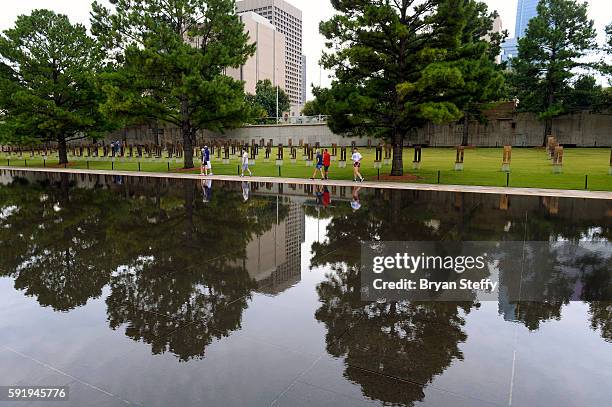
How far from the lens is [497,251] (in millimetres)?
9945

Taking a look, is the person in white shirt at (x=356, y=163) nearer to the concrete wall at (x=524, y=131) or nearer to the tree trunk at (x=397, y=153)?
the tree trunk at (x=397, y=153)

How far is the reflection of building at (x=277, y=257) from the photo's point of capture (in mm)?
8289

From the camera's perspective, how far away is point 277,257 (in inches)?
385

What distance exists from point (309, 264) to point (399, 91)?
15711mm

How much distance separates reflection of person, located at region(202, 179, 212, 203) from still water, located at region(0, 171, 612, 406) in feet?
19.9

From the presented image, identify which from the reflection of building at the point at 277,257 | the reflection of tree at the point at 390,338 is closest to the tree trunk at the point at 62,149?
the reflection of building at the point at 277,257

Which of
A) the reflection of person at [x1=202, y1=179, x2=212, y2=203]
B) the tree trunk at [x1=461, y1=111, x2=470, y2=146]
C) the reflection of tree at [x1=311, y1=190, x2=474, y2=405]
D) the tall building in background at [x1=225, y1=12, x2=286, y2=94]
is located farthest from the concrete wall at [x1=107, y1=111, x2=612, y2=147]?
the tall building in background at [x1=225, y1=12, x2=286, y2=94]

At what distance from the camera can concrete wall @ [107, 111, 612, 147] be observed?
48062mm

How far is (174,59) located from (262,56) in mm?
147291

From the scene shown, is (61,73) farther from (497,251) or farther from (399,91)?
(497,251)

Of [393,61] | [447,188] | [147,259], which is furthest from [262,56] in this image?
[147,259]

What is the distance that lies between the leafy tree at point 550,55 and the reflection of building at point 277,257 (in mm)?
43243

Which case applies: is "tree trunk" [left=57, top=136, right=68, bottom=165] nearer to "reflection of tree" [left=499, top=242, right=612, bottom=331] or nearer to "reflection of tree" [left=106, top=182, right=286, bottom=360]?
"reflection of tree" [left=106, top=182, right=286, bottom=360]

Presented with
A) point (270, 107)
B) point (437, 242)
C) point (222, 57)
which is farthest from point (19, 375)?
point (270, 107)
